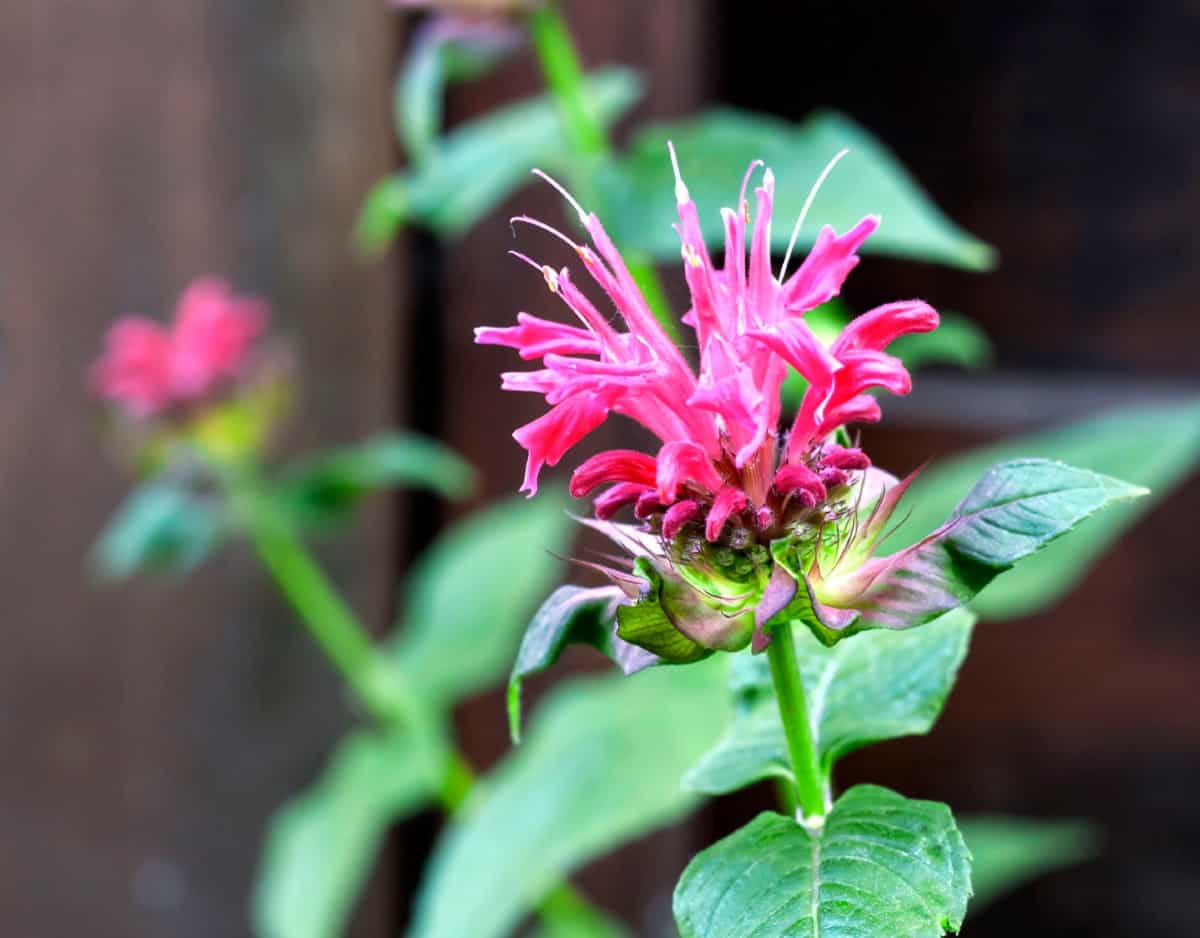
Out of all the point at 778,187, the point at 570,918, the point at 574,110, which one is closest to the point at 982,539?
the point at 778,187

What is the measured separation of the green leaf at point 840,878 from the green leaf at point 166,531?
52cm

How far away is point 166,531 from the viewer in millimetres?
707

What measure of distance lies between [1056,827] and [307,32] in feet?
2.15

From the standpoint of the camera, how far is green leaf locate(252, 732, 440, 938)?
666 millimetres

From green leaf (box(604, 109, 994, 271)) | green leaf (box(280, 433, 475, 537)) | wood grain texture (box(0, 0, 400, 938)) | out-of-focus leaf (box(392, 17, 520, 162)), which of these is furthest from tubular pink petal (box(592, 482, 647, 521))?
wood grain texture (box(0, 0, 400, 938))

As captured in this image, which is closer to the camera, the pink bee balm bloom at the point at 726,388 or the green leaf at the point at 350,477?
the pink bee balm bloom at the point at 726,388

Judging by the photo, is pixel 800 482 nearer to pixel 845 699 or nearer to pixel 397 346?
pixel 845 699

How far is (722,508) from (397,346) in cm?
59

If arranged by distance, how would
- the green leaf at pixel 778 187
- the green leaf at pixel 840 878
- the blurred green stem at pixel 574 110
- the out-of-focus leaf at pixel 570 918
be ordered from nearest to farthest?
the green leaf at pixel 840 878
the green leaf at pixel 778 187
the blurred green stem at pixel 574 110
the out-of-focus leaf at pixel 570 918

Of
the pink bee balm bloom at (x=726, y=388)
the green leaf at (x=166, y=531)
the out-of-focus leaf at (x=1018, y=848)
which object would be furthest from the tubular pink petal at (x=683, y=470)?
the green leaf at (x=166, y=531)

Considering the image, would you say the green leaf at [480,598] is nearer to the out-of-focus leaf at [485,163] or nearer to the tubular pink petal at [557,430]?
the out-of-focus leaf at [485,163]

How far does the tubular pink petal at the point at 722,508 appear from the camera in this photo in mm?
245

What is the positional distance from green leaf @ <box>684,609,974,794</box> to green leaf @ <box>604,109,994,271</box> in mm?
154

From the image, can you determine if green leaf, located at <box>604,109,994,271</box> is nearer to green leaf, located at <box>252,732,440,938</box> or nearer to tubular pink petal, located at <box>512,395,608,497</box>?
tubular pink petal, located at <box>512,395,608,497</box>
